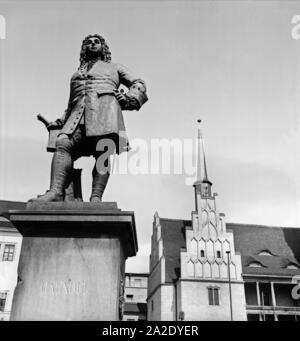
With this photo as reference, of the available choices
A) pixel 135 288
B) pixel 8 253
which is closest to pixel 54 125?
pixel 8 253

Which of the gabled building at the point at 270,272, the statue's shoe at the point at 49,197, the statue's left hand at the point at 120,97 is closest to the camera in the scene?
the statue's shoe at the point at 49,197

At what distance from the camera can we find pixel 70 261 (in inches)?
158

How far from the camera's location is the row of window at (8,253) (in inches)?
1247

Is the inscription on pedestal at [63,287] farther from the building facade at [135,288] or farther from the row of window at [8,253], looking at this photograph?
the building facade at [135,288]

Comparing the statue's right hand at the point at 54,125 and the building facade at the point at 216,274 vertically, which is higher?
the building facade at the point at 216,274

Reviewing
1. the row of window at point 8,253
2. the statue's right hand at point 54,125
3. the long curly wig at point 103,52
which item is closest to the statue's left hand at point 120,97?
the long curly wig at point 103,52

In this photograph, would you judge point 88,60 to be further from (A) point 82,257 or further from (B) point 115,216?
(A) point 82,257

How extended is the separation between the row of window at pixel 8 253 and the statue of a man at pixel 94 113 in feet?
97.7

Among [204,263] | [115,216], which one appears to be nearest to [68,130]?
[115,216]

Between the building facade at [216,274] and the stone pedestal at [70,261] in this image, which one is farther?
A: the building facade at [216,274]

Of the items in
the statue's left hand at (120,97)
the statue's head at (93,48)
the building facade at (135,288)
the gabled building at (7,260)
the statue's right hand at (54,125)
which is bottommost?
the statue's right hand at (54,125)

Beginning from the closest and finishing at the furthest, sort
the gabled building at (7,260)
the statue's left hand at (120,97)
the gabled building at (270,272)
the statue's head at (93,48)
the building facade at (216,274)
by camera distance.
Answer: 1. the statue's left hand at (120,97)
2. the statue's head at (93,48)
3. the gabled building at (7,260)
4. the building facade at (216,274)
5. the gabled building at (270,272)
